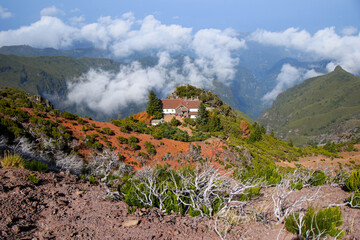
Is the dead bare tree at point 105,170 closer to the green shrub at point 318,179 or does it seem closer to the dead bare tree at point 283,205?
the dead bare tree at point 283,205

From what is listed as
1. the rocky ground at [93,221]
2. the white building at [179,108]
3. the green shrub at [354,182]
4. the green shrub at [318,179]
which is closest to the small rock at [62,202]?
the rocky ground at [93,221]

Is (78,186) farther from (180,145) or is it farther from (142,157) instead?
(180,145)

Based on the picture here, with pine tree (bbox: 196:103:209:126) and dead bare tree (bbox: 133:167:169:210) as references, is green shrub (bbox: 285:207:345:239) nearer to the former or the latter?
dead bare tree (bbox: 133:167:169:210)

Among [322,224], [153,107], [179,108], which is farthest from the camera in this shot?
[179,108]

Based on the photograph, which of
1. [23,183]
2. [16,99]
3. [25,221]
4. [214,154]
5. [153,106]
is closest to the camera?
[25,221]

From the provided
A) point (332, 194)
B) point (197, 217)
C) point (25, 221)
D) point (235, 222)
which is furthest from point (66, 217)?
point (332, 194)

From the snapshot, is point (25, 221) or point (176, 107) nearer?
point (25, 221)

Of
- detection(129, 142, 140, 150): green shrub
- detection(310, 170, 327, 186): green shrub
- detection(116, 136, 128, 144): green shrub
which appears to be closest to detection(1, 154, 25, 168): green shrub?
detection(310, 170, 327, 186): green shrub

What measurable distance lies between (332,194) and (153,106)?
40899 mm

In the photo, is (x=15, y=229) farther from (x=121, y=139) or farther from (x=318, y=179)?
(x=121, y=139)

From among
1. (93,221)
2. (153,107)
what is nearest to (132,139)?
(93,221)

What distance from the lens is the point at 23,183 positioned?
5414 mm

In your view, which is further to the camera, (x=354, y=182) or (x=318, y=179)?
(x=318, y=179)

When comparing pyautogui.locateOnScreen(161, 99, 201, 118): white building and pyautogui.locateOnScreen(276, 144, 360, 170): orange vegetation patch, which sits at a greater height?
pyautogui.locateOnScreen(161, 99, 201, 118): white building
